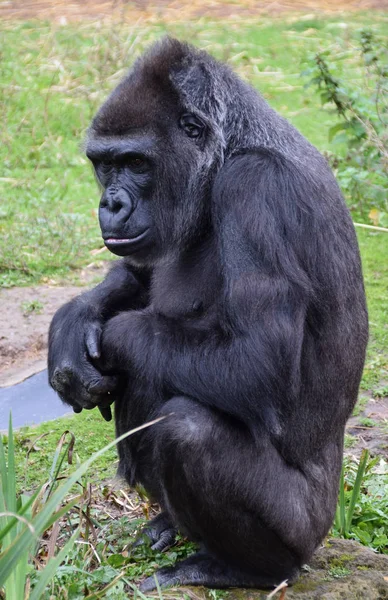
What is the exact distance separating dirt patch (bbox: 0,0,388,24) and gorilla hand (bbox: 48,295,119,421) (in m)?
10.9

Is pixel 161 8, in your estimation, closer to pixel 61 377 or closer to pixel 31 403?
pixel 31 403

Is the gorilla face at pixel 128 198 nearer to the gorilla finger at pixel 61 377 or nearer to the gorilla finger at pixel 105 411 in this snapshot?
the gorilla finger at pixel 61 377

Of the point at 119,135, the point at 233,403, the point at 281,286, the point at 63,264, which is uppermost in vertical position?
the point at 119,135

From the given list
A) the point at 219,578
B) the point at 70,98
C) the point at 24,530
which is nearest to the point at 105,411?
the point at 219,578

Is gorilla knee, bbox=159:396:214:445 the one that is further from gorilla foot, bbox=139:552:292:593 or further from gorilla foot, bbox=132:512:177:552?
gorilla foot, bbox=132:512:177:552

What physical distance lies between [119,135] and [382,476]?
2.28 m

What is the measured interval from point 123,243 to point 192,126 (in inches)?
23.7

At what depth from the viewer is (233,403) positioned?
3.84 metres

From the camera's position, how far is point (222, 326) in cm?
390

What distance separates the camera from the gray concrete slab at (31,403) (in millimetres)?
6195

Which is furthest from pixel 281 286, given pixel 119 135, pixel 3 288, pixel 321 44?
pixel 321 44

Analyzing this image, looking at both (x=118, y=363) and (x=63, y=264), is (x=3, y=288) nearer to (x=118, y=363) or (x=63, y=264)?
(x=63, y=264)

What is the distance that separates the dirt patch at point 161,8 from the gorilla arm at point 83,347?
10.6 metres

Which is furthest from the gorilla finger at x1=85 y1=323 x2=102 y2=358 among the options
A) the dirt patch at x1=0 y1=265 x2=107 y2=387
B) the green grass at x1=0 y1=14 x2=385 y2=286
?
the green grass at x1=0 y1=14 x2=385 y2=286
